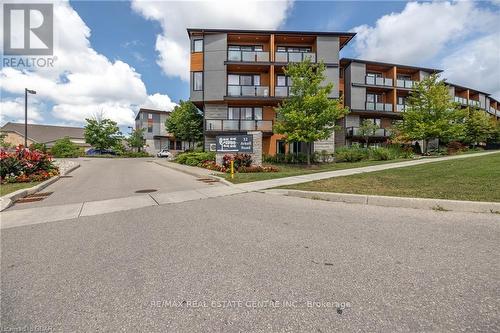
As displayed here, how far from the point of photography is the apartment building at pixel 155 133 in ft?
193

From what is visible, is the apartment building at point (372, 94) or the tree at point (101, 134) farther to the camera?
the tree at point (101, 134)

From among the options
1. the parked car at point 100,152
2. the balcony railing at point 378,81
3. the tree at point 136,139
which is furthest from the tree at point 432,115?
Result: the parked car at point 100,152

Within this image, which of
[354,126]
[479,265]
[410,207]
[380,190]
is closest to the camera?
Answer: [479,265]

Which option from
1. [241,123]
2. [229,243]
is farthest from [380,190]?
[241,123]

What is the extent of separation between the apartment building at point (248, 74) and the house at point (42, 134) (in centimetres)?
5411

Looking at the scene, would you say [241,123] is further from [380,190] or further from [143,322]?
[143,322]

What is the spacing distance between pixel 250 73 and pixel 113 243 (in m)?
24.5

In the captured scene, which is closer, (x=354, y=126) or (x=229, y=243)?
(x=229, y=243)

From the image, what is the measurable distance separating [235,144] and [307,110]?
6053 mm

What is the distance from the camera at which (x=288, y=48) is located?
86.3ft

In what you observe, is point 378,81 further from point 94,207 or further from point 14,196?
point 14,196
